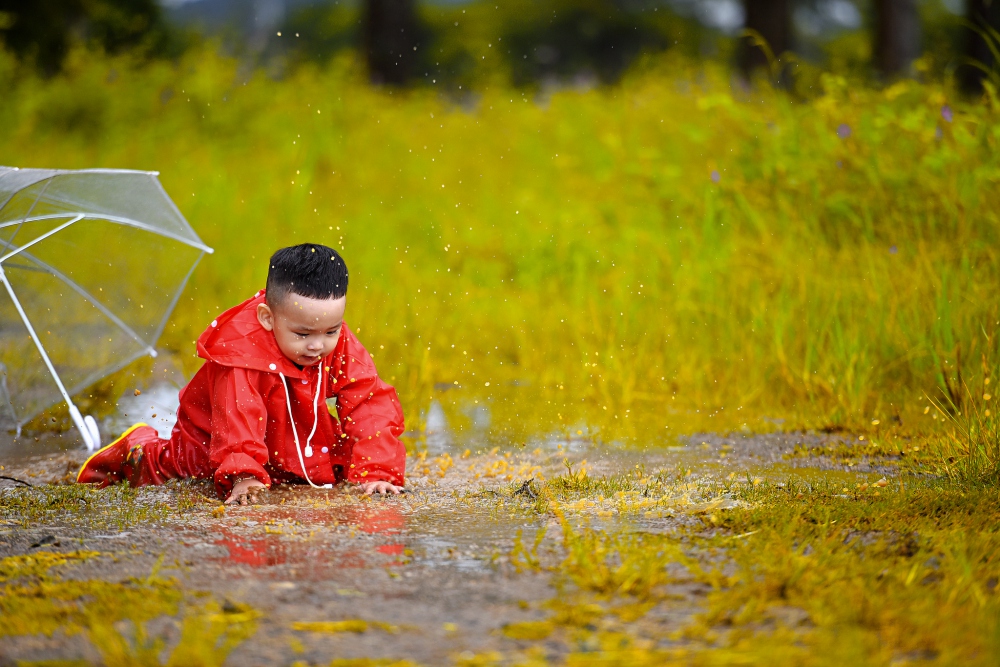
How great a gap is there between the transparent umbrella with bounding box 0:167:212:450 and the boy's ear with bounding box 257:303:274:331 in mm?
616

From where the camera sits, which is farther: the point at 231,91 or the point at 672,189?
the point at 231,91

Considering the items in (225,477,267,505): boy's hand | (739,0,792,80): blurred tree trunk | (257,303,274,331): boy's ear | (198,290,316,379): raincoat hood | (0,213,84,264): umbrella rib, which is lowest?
(225,477,267,505): boy's hand

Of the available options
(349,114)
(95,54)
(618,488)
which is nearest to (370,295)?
(618,488)

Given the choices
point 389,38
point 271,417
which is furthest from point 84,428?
point 389,38

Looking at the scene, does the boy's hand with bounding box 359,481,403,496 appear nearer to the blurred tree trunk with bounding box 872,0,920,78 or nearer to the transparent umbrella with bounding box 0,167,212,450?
the transparent umbrella with bounding box 0,167,212,450

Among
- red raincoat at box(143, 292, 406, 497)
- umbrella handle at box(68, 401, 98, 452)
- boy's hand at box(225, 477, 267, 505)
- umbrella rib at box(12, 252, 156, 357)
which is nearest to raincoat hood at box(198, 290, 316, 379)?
red raincoat at box(143, 292, 406, 497)

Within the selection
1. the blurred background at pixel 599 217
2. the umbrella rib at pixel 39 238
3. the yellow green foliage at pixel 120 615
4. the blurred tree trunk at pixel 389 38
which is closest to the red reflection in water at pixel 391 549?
the yellow green foliage at pixel 120 615

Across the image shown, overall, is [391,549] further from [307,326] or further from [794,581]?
[794,581]

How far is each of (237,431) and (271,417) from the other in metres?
0.24

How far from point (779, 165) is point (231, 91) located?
7797 millimetres

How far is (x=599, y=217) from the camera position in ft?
29.3

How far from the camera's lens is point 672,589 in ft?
8.55

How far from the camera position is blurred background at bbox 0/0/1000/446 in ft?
17.1

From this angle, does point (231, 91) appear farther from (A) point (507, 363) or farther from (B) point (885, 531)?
(B) point (885, 531)
